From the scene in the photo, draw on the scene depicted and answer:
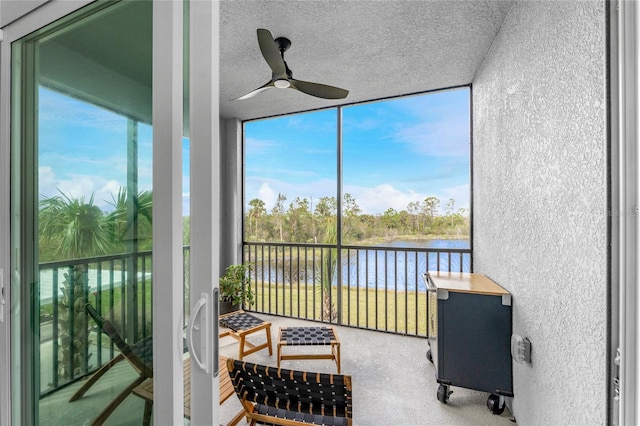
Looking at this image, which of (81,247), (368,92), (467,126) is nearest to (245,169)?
(368,92)

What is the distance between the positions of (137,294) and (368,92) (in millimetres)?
3136

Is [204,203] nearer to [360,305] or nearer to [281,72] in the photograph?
[281,72]

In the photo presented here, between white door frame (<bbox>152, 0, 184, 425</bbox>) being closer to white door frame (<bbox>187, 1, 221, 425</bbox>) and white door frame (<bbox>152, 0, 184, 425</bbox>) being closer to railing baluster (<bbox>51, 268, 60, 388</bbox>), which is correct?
white door frame (<bbox>187, 1, 221, 425</bbox>)

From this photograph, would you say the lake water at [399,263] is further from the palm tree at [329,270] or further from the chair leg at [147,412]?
the chair leg at [147,412]

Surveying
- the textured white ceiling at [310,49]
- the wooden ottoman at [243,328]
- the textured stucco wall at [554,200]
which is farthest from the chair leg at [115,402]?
the wooden ottoman at [243,328]

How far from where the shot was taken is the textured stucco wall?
110 centimetres

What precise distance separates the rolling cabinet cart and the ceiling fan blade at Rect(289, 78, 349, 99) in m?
1.66

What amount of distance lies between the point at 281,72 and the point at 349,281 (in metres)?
2.52

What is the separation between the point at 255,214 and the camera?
14.0ft

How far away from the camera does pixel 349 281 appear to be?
378 cm

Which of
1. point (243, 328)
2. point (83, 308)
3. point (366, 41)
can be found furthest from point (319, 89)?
point (243, 328)

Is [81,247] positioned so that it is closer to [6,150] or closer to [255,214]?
[6,150]

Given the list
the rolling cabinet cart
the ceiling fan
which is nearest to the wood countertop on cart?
the rolling cabinet cart

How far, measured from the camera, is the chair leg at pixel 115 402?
2.84 ft
